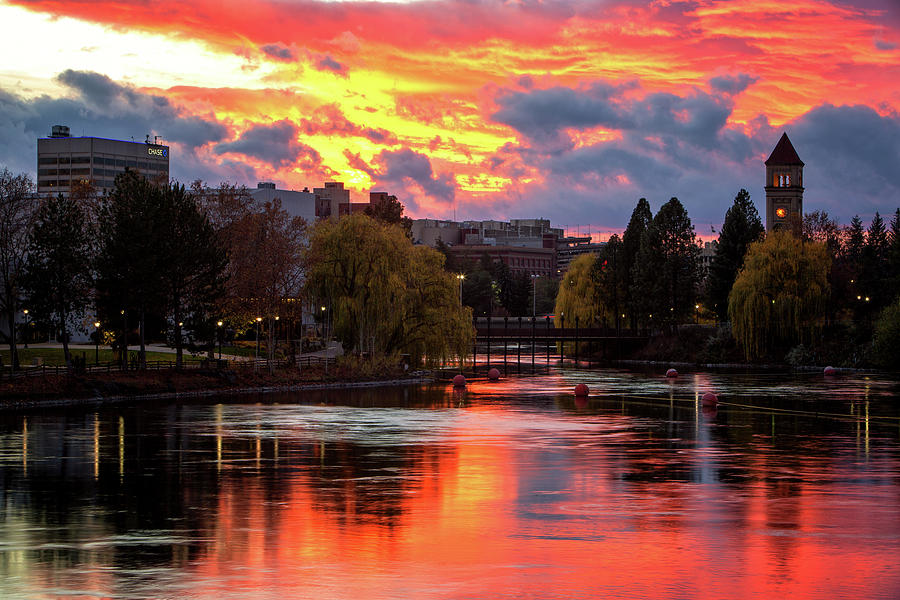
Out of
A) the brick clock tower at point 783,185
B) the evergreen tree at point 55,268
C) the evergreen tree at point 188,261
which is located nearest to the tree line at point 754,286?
the brick clock tower at point 783,185

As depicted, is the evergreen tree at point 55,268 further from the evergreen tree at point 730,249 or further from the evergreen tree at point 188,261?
the evergreen tree at point 730,249

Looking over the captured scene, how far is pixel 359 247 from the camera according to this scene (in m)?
81.2

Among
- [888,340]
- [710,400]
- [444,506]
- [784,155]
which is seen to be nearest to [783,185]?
[784,155]

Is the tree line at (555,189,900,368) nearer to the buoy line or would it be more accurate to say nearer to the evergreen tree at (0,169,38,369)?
the buoy line

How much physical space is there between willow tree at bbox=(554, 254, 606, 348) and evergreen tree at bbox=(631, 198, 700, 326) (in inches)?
261

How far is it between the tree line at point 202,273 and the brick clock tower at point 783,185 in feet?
388

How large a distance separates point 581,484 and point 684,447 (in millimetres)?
12731

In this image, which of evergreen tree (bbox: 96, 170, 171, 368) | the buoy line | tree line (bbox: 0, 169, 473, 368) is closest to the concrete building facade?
tree line (bbox: 0, 169, 473, 368)

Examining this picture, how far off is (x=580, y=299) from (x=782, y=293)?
1461 inches

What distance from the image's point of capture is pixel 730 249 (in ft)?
441

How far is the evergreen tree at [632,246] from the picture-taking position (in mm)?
139750

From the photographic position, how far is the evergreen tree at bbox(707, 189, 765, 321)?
134125mm

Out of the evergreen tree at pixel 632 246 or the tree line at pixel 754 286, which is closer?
the tree line at pixel 754 286

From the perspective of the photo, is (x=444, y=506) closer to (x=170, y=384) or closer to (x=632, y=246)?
(x=170, y=384)
